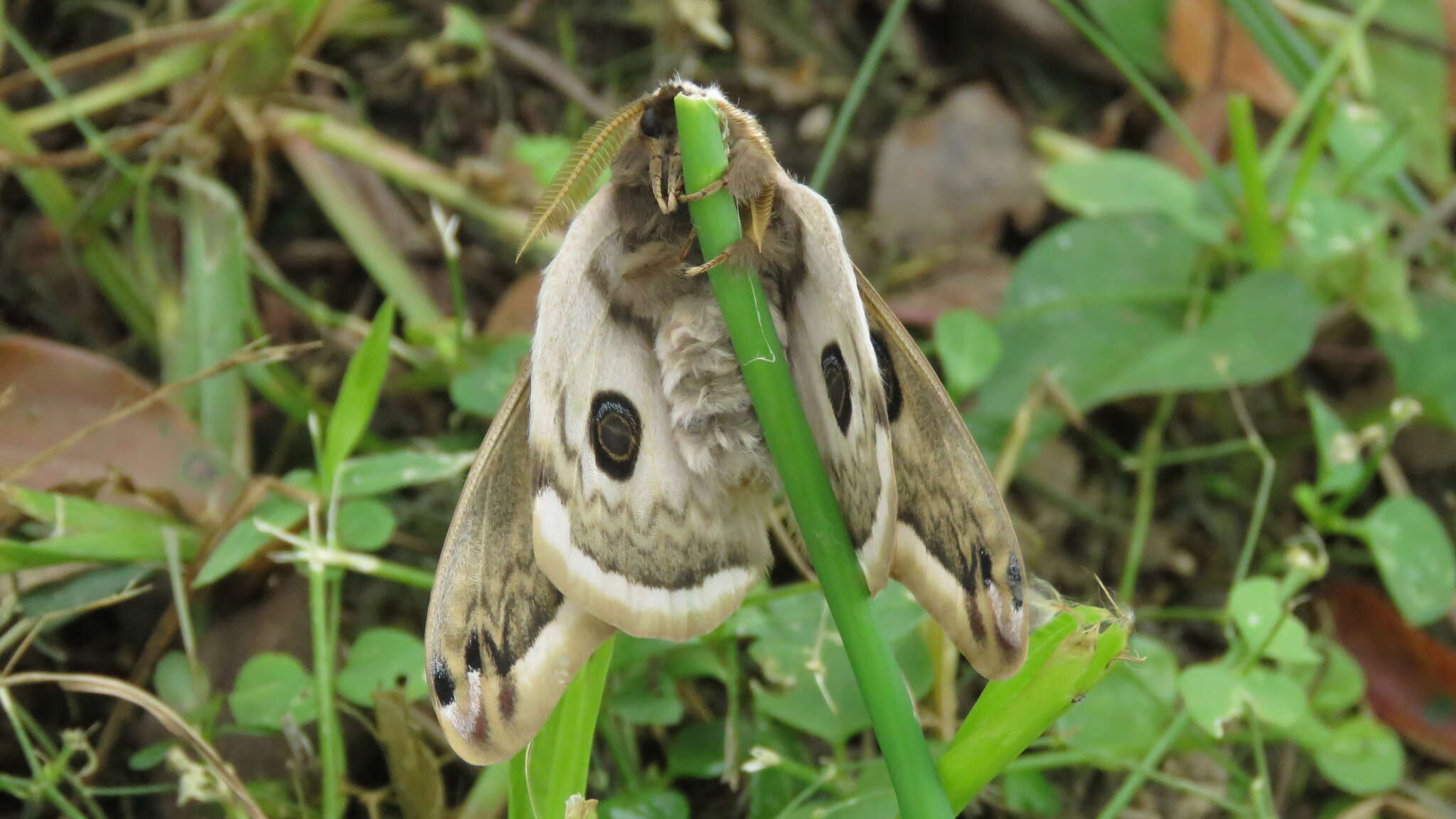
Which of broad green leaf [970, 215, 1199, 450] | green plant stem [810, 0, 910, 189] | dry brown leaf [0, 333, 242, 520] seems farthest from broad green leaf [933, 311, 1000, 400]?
dry brown leaf [0, 333, 242, 520]

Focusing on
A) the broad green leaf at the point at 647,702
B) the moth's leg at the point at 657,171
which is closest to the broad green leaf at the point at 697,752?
the broad green leaf at the point at 647,702

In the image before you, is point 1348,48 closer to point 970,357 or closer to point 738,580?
point 970,357

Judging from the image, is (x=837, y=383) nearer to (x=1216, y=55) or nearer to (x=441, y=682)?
(x=441, y=682)

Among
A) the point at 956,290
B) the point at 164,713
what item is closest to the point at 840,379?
the point at 164,713

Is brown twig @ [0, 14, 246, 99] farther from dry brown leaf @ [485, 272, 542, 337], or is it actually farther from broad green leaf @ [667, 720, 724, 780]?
broad green leaf @ [667, 720, 724, 780]

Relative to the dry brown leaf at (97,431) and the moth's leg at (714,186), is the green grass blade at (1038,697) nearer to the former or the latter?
the moth's leg at (714,186)
